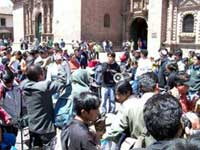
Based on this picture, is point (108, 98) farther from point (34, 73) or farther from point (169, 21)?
point (169, 21)

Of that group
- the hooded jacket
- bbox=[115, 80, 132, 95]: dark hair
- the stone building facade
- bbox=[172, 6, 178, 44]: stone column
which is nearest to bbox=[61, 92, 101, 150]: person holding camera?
bbox=[115, 80, 132, 95]: dark hair

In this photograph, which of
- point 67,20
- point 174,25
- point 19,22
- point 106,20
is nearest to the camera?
point 174,25

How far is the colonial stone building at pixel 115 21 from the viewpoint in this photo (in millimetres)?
25484

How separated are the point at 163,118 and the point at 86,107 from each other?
941 millimetres

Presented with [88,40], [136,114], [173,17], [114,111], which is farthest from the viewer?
[88,40]

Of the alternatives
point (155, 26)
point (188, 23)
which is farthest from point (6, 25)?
point (188, 23)

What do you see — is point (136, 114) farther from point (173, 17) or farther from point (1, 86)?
point (173, 17)

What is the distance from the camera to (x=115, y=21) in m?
34.4

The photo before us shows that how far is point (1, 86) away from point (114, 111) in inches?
190

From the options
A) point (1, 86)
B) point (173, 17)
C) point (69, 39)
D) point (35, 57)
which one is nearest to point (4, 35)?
point (69, 39)

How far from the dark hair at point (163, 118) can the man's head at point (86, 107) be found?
0.77 m

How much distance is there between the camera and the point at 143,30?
33656mm

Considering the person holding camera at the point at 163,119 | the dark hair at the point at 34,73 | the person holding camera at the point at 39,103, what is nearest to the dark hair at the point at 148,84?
the person holding camera at the point at 39,103

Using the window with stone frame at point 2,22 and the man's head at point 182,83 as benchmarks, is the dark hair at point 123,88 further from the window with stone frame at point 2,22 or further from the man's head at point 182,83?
the window with stone frame at point 2,22
